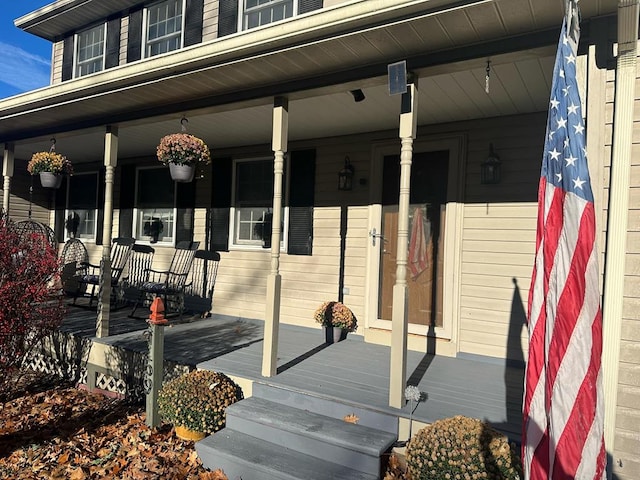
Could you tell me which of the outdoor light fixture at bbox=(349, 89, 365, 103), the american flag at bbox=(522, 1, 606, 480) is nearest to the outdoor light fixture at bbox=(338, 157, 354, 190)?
the outdoor light fixture at bbox=(349, 89, 365, 103)

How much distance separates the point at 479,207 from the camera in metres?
Result: 4.30

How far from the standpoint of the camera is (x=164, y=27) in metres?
6.75

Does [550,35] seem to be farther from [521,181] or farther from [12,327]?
[12,327]

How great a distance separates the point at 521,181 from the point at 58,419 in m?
4.61

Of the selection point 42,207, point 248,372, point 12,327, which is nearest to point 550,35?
point 248,372

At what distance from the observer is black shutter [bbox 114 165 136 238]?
7025 mm

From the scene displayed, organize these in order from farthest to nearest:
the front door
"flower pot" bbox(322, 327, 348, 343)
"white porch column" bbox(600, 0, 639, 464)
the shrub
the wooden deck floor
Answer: "flower pot" bbox(322, 327, 348, 343) < the front door < the wooden deck floor < "white porch column" bbox(600, 0, 639, 464) < the shrub

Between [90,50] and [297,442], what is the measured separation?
7.99m

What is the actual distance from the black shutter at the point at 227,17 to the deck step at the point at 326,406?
4.68 m

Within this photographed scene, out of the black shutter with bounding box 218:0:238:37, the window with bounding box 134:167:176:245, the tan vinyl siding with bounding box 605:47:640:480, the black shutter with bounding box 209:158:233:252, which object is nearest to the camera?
the tan vinyl siding with bounding box 605:47:640:480

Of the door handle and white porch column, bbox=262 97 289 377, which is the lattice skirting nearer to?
white porch column, bbox=262 97 289 377

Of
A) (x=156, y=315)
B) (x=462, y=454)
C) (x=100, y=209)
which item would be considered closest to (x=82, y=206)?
(x=100, y=209)

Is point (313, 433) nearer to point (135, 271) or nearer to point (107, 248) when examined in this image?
point (107, 248)

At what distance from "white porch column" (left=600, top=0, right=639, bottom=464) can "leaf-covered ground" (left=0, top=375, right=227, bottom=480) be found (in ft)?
7.49
